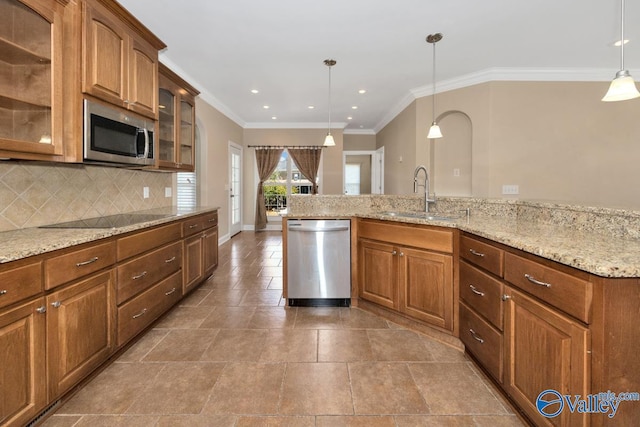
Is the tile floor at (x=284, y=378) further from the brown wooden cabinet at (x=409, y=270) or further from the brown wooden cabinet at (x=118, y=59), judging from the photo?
the brown wooden cabinet at (x=118, y=59)

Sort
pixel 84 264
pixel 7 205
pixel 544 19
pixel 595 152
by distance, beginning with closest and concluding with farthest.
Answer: pixel 84 264, pixel 7 205, pixel 544 19, pixel 595 152

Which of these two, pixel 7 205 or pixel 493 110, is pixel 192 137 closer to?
pixel 7 205

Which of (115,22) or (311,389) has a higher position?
(115,22)

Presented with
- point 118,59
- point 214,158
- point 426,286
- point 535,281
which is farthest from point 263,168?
point 535,281

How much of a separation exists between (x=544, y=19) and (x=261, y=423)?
13.1 ft

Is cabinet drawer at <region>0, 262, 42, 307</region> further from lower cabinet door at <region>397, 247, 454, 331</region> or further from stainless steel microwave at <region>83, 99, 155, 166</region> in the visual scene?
lower cabinet door at <region>397, 247, 454, 331</region>

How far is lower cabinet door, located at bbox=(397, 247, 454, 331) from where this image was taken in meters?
2.16

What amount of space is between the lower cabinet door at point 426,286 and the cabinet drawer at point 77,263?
6.64ft

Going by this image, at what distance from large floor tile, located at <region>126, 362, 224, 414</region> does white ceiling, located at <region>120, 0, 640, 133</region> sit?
2.85 m

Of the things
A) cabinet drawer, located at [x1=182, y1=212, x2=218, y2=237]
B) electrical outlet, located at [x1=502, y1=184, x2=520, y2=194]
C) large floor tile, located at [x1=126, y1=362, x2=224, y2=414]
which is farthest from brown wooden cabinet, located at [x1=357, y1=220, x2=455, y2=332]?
electrical outlet, located at [x1=502, y1=184, x2=520, y2=194]

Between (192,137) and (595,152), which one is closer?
(192,137)

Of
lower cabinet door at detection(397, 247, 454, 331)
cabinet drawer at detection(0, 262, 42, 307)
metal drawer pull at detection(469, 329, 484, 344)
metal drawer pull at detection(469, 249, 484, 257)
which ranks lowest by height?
metal drawer pull at detection(469, 329, 484, 344)

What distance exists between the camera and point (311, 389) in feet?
5.62

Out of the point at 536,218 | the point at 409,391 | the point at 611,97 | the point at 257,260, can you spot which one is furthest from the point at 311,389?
the point at 257,260
